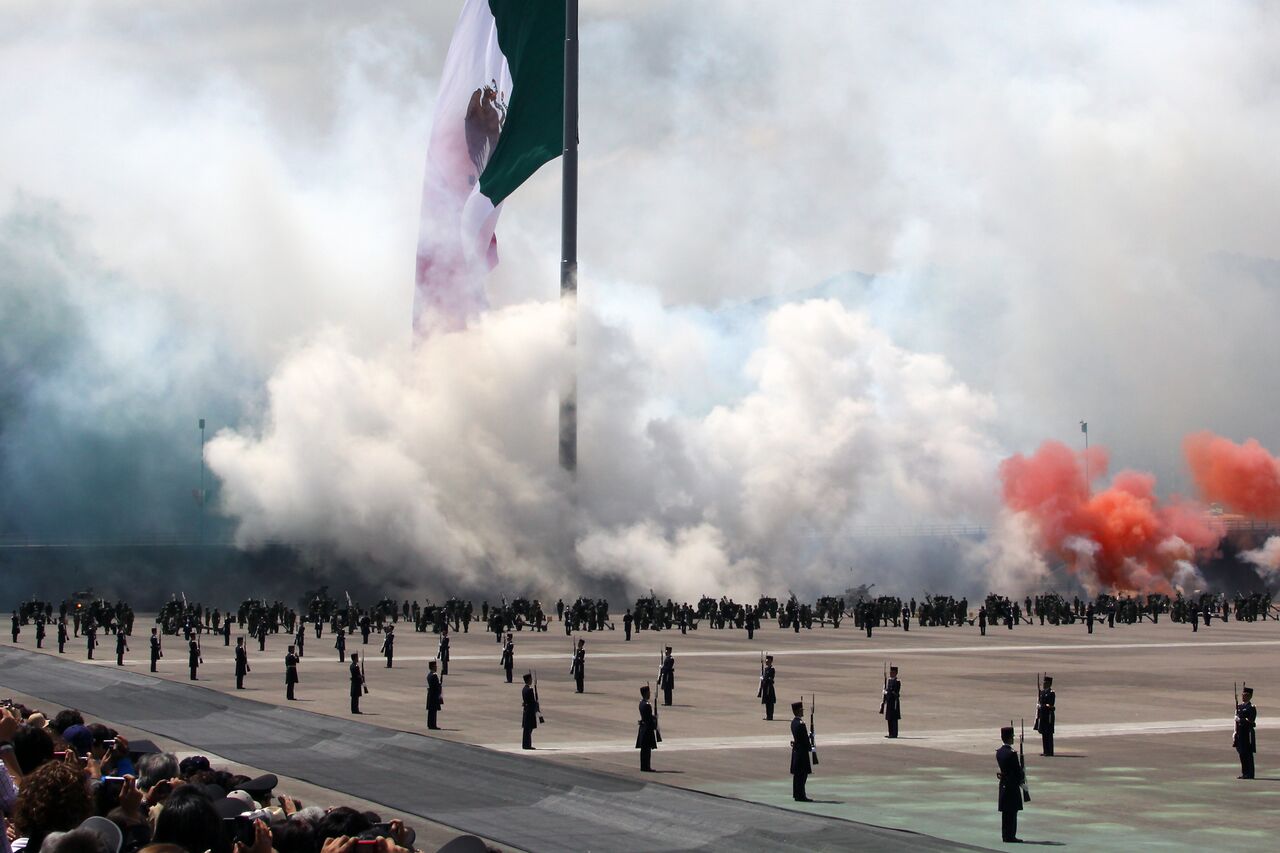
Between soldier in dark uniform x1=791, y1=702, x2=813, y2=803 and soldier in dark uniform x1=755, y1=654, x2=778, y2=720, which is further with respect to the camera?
soldier in dark uniform x1=755, y1=654, x2=778, y2=720

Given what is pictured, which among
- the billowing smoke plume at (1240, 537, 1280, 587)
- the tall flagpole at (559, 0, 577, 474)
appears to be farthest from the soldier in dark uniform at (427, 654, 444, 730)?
the billowing smoke plume at (1240, 537, 1280, 587)

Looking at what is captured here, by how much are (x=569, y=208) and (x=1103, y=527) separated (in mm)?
Result: 39872

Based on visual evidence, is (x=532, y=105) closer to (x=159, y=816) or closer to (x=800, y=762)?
(x=800, y=762)

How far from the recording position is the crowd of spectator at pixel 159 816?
20.3 feet

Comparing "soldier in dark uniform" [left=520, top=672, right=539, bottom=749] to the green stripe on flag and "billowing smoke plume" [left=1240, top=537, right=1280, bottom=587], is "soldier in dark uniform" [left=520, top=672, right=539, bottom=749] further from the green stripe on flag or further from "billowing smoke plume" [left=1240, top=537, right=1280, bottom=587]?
"billowing smoke plume" [left=1240, top=537, right=1280, bottom=587]

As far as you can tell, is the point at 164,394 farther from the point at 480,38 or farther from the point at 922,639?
the point at 922,639

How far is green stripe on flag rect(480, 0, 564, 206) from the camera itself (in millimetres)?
69250

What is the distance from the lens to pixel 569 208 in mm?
67750

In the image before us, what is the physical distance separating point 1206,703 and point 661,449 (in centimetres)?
4714

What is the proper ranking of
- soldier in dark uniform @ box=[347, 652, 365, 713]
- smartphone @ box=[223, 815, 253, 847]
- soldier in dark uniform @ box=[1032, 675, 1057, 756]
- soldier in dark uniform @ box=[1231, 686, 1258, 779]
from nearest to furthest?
smartphone @ box=[223, 815, 253, 847] < soldier in dark uniform @ box=[1231, 686, 1258, 779] < soldier in dark uniform @ box=[1032, 675, 1057, 756] < soldier in dark uniform @ box=[347, 652, 365, 713]

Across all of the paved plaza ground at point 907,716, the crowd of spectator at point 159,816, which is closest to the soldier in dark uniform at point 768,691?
the paved plaza ground at point 907,716

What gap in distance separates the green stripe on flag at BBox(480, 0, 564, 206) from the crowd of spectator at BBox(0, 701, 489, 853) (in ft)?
204

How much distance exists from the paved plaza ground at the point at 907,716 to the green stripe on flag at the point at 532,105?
82.5ft

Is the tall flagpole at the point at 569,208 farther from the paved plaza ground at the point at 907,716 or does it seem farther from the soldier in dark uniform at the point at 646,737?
the soldier in dark uniform at the point at 646,737
